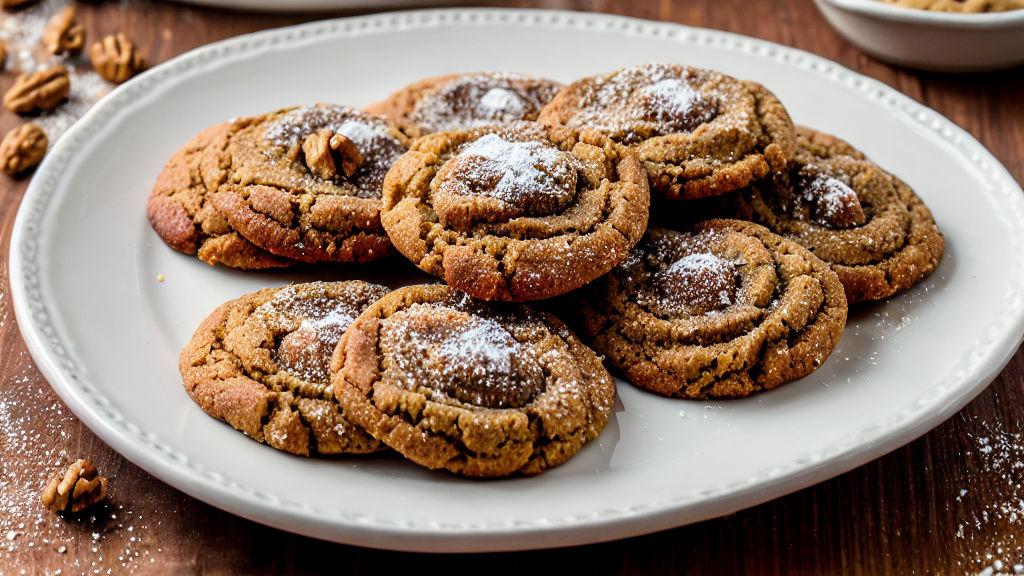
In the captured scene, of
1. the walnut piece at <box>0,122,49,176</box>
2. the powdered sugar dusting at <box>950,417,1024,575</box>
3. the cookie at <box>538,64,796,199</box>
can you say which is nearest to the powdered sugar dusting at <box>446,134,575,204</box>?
the cookie at <box>538,64,796,199</box>

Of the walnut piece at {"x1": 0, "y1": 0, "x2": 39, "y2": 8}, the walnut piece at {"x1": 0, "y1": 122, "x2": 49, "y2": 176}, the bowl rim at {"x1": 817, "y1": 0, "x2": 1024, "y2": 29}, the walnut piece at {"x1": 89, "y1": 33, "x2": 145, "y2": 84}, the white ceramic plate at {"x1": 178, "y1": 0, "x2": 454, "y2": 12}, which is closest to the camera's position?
the walnut piece at {"x1": 0, "y1": 122, "x2": 49, "y2": 176}

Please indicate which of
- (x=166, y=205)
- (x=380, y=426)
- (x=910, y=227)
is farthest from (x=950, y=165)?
(x=166, y=205)

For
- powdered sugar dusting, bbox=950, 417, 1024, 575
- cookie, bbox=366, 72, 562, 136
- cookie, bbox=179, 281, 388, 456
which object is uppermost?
cookie, bbox=366, 72, 562, 136

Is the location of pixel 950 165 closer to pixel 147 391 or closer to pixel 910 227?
pixel 910 227

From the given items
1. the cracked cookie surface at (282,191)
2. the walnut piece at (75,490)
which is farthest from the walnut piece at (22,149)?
the walnut piece at (75,490)

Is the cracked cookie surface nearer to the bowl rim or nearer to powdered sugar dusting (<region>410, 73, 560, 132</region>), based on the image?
powdered sugar dusting (<region>410, 73, 560, 132</region>)

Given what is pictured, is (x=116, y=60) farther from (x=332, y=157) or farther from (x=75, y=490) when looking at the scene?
(x=75, y=490)

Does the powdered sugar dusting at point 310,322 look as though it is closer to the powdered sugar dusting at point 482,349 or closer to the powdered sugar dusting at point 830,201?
the powdered sugar dusting at point 482,349
